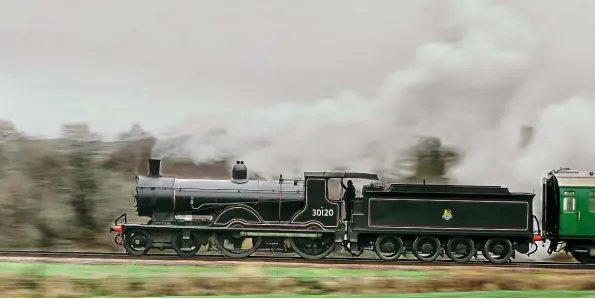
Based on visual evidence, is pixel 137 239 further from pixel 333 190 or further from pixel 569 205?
pixel 569 205

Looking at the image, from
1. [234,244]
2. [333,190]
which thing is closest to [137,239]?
[234,244]

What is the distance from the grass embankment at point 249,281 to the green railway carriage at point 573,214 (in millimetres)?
1397

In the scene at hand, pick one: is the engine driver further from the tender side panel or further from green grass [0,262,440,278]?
green grass [0,262,440,278]

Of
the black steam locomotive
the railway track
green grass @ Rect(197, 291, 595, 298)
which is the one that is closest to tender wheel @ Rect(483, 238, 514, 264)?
the black steam locomotive

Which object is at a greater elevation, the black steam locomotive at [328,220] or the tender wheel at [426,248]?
the black steam locomotive at [328,220]

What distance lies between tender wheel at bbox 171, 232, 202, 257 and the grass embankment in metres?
1.23

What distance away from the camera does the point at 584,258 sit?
11.2 m

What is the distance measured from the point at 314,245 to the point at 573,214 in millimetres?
4081

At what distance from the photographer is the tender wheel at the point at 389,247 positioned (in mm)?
10852

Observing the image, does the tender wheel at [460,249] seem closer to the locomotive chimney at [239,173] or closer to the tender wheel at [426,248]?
the tender wheel at [426,248]

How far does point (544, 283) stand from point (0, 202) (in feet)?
30.1

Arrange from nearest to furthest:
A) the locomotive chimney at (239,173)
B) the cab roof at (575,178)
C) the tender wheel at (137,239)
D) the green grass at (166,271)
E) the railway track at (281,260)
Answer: the green grass at (166,271), the railway track at (281,260), the tender wheel at (137,239), the cab roof at (575,178), the locomotive chimney at (239,173)

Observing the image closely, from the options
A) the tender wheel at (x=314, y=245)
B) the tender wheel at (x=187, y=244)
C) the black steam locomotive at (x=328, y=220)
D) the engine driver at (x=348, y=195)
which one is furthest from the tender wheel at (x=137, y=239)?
the engine driver at (x=348, y=195)

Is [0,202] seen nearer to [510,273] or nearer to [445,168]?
[445,168]
